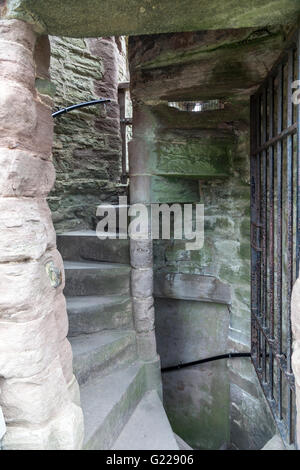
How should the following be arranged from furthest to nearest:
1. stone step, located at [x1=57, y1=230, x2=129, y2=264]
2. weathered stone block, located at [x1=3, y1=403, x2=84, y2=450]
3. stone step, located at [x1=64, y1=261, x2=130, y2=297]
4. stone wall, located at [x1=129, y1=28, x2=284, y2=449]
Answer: stone step, located at [x1=57, y1=230, x2=129, y2=264] → stone step, located at [x1=64, y1=261, x2=130, y2=297] → stone wall, located at [x1=129, y1=28, x2=284, y2=449] → weathered stone block, located at [x1=3, y1=403, x2=84, y2=450]

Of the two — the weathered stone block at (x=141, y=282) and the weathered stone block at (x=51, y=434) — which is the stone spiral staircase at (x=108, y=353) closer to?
the weathered stone block at (x=141, y=282)

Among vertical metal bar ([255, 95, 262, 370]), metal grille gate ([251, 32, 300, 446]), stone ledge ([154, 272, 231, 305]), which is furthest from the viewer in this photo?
stone ledge ([154, 272, 231, 305])

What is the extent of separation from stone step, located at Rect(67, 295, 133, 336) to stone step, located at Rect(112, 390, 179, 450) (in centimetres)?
61

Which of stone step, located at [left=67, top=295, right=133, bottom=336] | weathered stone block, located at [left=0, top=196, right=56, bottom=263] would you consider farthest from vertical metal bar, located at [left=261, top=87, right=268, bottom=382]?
weathered stone block, located at [left=0, top=196, right=56, bottom=263]

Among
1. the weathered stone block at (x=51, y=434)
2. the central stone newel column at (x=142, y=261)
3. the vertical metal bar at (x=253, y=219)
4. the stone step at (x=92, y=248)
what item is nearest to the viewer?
the weathered stone block at (x=51, y=434)

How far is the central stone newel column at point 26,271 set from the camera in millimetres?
1211

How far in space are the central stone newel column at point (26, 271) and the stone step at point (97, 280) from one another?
1.17 metres

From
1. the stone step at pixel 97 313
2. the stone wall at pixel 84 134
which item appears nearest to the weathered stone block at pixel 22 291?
the stone step at pixel 97 313

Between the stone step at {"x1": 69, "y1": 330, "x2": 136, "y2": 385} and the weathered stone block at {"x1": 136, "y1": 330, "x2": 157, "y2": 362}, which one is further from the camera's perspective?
the weathered stone block at {"x1": 136, "y1": 330, "x2": 157, "y2": 362}

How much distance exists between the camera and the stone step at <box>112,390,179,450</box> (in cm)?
185

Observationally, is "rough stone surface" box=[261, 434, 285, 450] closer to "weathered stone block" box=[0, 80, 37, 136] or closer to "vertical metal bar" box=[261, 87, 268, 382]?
"vertical metal bar" box=[261, 87, 268, 382]

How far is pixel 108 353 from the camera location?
2.25 metres

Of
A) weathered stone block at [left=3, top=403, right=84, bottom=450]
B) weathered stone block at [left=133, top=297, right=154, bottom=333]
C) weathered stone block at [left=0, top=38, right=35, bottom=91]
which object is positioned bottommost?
weathered stone block at [left=3, top=403, right=84, bottom=450]

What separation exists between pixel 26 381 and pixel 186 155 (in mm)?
1946
